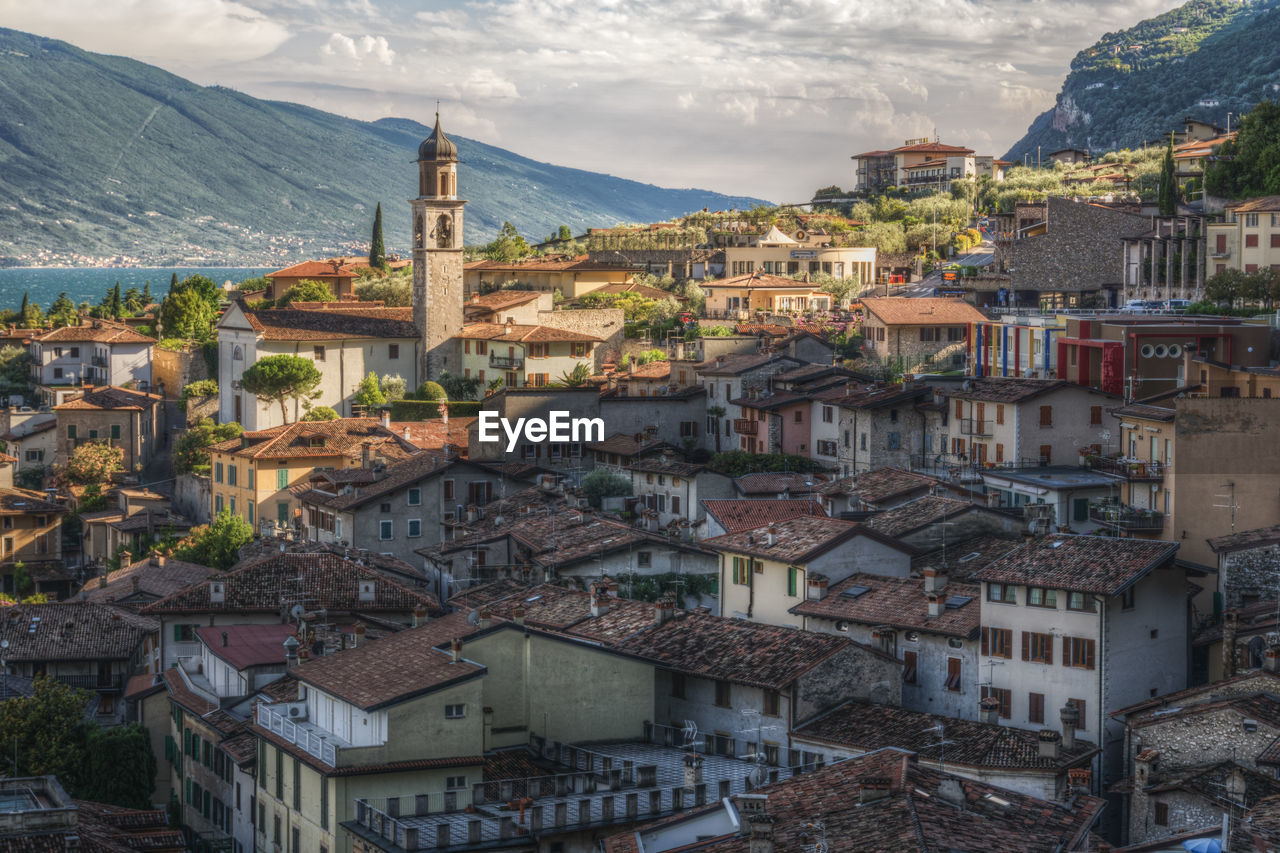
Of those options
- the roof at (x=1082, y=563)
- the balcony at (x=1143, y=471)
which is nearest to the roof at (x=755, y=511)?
the balcony at (x=1143, y=471)

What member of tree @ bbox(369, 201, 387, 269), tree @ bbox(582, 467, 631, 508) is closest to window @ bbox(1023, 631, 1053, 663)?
tree @ bbox(582, 467, 631, 508)

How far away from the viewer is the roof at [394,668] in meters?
30.5

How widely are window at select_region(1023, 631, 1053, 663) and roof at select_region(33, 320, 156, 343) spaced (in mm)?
68431

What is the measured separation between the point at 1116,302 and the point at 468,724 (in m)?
46.0

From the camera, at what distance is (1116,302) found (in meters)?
71.1

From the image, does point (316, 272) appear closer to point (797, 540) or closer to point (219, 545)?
point (219, 545)

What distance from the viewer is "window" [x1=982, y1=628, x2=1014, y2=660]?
115ft

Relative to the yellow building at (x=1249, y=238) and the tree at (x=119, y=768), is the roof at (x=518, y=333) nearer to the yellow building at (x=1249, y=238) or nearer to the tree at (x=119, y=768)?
the yellow building at (x=1249, y=238)

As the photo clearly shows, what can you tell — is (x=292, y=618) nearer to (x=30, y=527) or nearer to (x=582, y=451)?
(x=582, y=451)

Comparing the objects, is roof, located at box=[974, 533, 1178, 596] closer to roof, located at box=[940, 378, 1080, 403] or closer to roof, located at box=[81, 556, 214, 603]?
roof, located at box=[940, 378, 1080, 403]

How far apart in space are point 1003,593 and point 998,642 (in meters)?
0.92

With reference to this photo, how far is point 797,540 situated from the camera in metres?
40.4

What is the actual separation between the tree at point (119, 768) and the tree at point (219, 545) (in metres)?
19.4

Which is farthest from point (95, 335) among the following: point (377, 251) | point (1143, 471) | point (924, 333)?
point (1143, 471)
